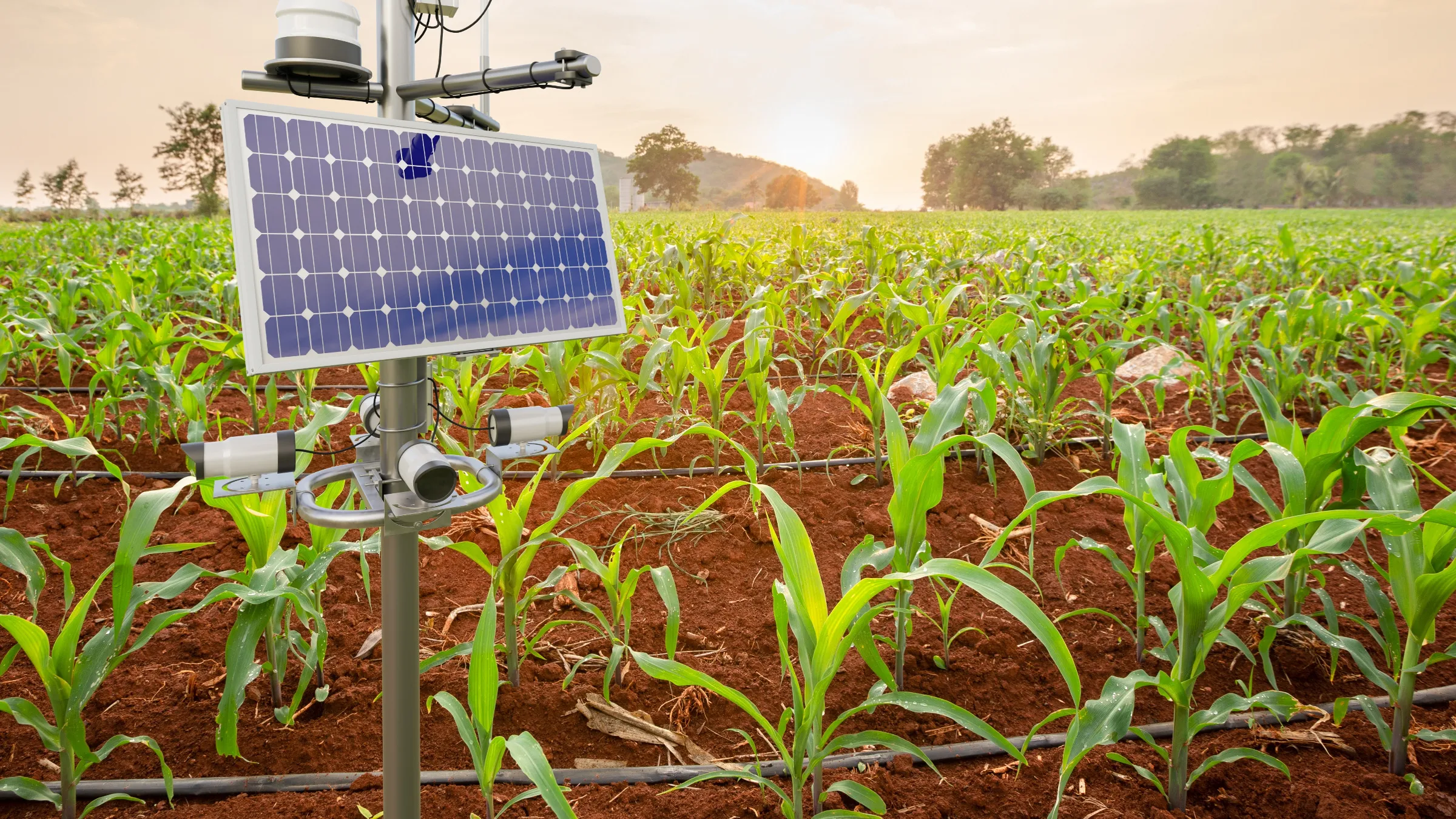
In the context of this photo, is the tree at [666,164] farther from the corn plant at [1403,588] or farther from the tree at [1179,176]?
the corn plant at [1403,588]

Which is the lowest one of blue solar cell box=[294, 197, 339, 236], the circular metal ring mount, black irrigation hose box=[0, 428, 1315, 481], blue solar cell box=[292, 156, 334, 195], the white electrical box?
black irrigation hose box=[0, 428, 1315, 481]

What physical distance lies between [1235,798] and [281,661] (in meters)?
1.85

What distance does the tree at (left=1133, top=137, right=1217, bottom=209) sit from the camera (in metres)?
63.5

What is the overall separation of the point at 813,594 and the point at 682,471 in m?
1.71

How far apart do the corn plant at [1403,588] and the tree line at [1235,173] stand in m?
63.9

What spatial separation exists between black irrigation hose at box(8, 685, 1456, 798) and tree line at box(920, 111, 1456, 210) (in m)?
64.2

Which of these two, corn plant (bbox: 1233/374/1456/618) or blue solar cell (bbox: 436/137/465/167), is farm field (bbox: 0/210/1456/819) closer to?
corn plant (bbox: 1233/374/1456/618)

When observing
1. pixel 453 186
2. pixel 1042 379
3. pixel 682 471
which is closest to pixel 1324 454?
pixel 1042 379

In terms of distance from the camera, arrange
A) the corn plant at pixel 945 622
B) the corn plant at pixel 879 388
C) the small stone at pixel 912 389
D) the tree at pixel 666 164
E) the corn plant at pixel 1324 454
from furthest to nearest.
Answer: the tree at pixel 666 164 < the small stone at pixel 912 389 < the corn plant at pixel 879 388 < the corn plant at pixel 945 622 < the corn plant at pixel 1324 454

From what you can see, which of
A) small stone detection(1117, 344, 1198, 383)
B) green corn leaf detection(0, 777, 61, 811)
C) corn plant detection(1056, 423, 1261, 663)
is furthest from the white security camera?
small stone detection(1117, 344, 1198, 383)

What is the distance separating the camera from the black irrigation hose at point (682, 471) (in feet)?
9.15

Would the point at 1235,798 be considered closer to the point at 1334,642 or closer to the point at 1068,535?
the point at 1334,642

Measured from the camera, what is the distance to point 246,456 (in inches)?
36.7

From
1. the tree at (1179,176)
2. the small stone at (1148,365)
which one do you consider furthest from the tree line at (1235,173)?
the small stone at (1148,365)
